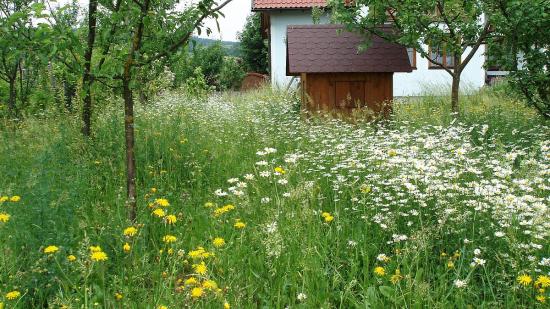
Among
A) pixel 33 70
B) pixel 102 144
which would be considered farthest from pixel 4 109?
pixel 102 144

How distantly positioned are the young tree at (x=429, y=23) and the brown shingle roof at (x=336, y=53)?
0.36 m

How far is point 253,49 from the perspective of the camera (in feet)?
119

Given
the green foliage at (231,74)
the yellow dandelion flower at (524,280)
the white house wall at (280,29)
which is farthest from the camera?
the green foliage at (231,74)

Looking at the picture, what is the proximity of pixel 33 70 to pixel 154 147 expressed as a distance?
5.07 metres

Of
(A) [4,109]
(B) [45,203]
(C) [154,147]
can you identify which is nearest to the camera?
(B) [45,203]

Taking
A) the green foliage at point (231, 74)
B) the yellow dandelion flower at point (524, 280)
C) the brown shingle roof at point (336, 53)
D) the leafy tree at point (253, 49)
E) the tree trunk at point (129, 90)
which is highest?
the leafy tree at point (253, 49)

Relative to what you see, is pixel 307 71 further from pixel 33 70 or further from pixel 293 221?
pixel 293 221

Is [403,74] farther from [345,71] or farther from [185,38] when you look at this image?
[185,38]

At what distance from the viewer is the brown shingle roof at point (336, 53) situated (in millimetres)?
10328

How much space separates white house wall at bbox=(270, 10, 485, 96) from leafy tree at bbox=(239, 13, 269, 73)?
1274cm

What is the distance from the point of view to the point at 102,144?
19.7 feet

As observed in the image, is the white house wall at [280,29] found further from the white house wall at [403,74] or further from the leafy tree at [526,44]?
the leafy tree at [526,44]

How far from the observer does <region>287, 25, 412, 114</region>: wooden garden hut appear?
10344 millimetres

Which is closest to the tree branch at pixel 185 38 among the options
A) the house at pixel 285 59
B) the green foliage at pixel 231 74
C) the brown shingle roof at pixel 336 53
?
the brown shingle roof at pixel 336 53
